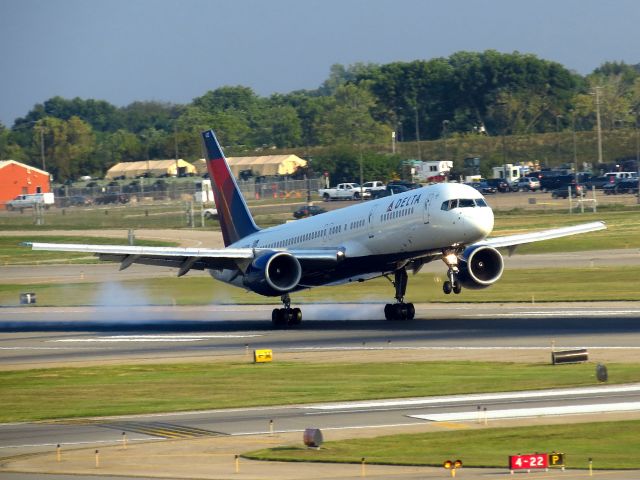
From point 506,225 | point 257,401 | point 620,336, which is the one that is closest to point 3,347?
point 257,401

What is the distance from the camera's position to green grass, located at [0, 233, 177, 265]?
10756cm

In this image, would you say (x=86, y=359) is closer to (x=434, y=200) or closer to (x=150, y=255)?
(x=150, y=255)

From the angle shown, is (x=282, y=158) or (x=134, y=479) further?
(x=282, y=158)

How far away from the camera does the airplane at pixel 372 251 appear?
168ft

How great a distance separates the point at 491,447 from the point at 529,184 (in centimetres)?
12761

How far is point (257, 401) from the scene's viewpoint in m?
36.7

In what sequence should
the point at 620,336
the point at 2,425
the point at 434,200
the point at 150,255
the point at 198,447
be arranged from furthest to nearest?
the point at 150,255, the point at 434,200, the point at 620,336, the point at 2,425, the point at 198,447

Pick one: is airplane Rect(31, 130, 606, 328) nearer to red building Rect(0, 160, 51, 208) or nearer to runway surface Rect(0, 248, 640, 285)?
runway surface Rect(0, 248, 640, 285)

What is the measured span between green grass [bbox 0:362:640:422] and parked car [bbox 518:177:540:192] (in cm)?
11286

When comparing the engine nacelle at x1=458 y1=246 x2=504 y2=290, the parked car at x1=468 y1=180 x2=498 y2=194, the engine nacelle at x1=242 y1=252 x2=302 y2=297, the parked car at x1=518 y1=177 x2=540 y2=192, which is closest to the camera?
the engine nacelle at x1=458 y1=246 x2=504 y2=290

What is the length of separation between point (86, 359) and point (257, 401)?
13591 mm

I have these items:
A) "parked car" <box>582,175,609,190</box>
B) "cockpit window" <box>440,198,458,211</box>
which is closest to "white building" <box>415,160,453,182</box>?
"parked car" <box>582,175,609,190</box>

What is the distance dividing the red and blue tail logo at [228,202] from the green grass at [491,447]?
34612 millimetres

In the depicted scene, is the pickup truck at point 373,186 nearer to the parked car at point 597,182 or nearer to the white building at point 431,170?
the white building at point 431,170
